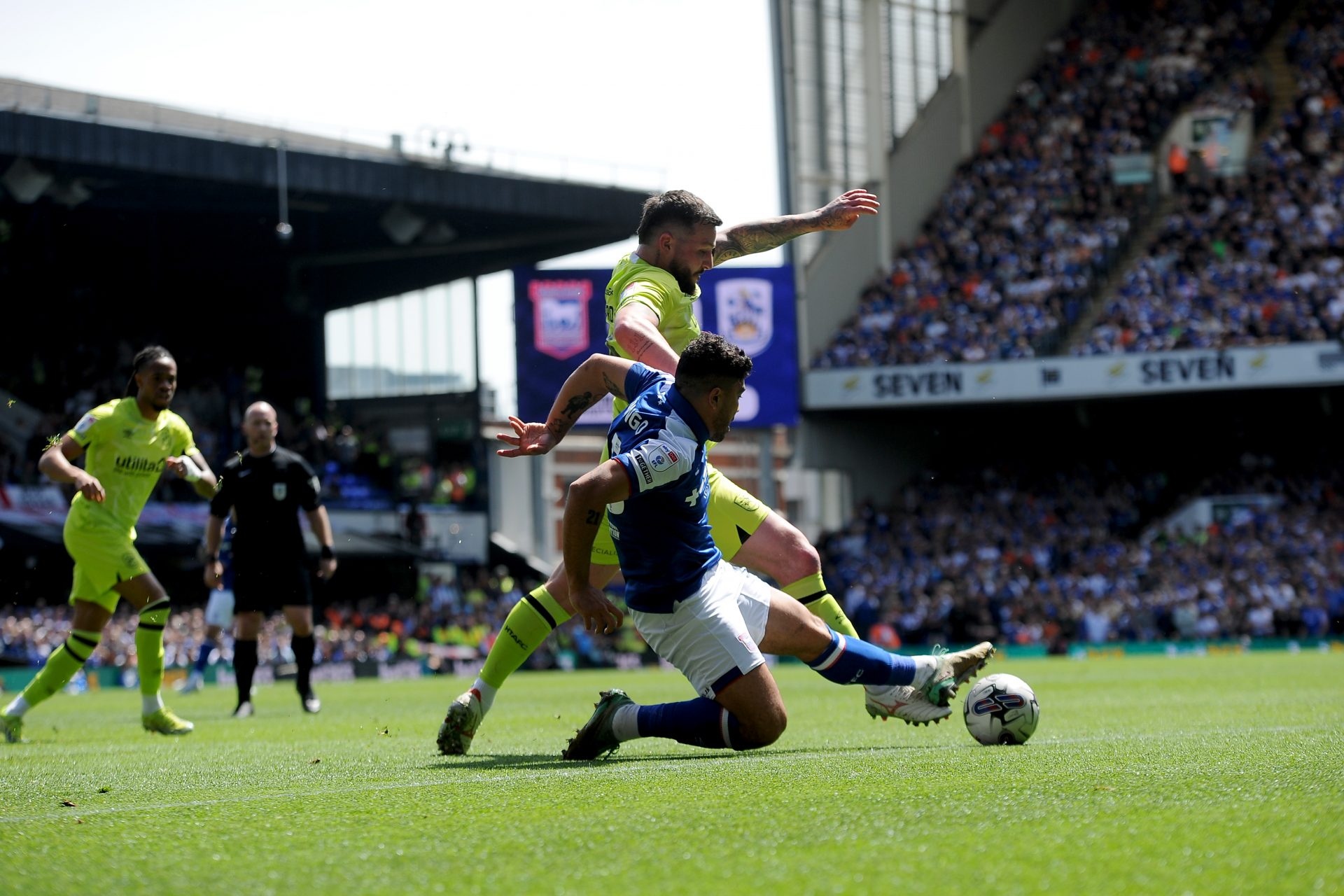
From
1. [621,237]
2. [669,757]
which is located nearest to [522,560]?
[621,237]

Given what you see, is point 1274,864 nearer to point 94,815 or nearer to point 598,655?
point 94,815

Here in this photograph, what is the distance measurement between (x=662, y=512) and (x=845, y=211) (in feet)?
6.79

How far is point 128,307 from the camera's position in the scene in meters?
32.5

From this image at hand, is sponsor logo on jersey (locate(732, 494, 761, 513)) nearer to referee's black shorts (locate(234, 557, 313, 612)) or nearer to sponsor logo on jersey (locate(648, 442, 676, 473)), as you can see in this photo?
sponsor logo on jersey (locate(648, 442, 676, 473))

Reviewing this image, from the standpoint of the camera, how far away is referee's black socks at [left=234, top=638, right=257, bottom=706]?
10.4 m

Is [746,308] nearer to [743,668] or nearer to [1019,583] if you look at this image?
[1019,583]

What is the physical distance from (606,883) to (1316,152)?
3329cm

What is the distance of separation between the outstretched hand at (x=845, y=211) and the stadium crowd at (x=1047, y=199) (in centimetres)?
2548

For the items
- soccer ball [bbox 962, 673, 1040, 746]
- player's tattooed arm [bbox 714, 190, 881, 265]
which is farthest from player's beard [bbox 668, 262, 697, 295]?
soccer ball [bbox 962, 673, 1040, 746]

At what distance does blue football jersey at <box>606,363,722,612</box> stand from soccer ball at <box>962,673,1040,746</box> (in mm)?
1290

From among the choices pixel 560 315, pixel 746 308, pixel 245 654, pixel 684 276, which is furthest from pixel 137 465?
pixel 746 308

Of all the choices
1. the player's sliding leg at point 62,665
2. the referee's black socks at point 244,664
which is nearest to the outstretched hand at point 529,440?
the player's sliding leg at point 62,665

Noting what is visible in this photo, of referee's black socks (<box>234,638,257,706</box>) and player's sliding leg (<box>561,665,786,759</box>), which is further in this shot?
referee's black socks (<box>234,638,257,706</box>)

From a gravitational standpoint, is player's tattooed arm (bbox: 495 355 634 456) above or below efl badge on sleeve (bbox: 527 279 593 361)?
below
